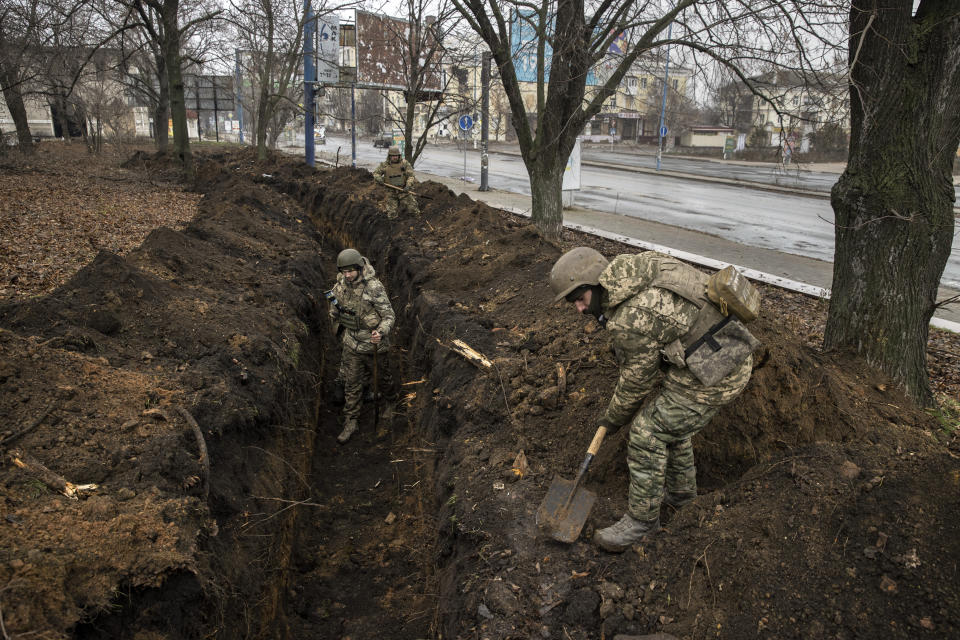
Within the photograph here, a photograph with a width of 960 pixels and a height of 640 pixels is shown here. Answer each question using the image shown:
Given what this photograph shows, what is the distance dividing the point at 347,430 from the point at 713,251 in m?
8.84

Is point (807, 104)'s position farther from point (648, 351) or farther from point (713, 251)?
point (713, 251)

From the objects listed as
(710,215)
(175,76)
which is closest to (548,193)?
(710,215)

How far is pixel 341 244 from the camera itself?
1442cm

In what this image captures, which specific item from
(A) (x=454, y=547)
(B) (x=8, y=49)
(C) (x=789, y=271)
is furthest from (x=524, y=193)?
(A) (x=454, y=547)

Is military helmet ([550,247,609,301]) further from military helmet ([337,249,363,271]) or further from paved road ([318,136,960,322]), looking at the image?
military helmet ([337,249,363,271])

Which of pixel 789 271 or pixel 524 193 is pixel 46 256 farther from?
pixel 524 193

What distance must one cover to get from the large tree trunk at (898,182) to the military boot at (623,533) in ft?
9.38

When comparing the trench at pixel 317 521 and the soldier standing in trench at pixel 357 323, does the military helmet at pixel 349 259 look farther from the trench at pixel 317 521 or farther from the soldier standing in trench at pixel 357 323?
the trench at pixel 317 521

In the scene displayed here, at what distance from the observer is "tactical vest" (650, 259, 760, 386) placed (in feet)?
11.8

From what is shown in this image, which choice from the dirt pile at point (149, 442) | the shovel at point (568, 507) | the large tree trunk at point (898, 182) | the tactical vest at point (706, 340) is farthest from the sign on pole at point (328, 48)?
the shovel at point (568, 507)

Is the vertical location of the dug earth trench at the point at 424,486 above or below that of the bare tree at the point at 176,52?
below

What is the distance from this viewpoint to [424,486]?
5586 millimetres

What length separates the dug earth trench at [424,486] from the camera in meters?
3.04

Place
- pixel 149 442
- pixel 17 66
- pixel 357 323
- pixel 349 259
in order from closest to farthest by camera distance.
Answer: pixel 149 442 < pixel 349 259 < pixel 357 323 < pixel 17 66
